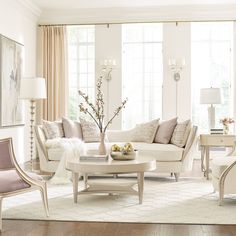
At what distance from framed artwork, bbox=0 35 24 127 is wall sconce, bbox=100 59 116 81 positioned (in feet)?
6.10

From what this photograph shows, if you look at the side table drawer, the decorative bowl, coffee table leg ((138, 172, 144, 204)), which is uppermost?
the side table drawer

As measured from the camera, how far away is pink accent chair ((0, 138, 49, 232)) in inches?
152

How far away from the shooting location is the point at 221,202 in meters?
4.72

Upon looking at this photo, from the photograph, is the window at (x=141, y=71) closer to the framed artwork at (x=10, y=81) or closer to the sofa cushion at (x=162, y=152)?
the framed artwork at (x=10, y=81)

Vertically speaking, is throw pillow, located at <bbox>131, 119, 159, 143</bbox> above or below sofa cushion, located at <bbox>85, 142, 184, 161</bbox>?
above

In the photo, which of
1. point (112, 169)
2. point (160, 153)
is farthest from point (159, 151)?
point (112, 169)

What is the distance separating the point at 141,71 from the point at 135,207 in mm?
5407

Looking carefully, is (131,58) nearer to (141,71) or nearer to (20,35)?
(141,71)

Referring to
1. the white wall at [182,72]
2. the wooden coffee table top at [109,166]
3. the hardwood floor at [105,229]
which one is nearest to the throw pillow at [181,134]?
the wooden coffee table top at [109,166]

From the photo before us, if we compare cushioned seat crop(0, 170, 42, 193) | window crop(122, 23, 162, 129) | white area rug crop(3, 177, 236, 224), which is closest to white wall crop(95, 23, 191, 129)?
window crop(122, 23, 162, 129)

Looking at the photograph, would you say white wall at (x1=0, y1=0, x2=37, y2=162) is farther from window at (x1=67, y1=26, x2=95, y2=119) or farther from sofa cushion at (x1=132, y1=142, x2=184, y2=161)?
sofa cushion at (x1=132, y1=142, x2=184, y2=161)

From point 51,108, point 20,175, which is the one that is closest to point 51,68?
point 51,108

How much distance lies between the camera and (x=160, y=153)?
6305mm

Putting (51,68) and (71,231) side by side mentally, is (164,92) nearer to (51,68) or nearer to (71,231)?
(51,68)
